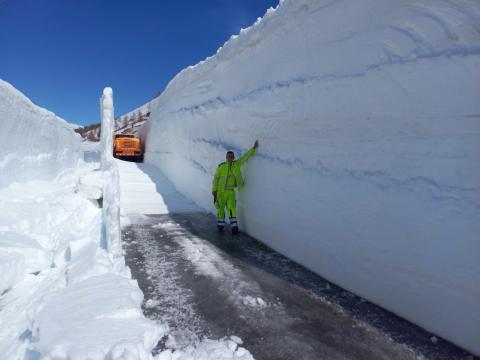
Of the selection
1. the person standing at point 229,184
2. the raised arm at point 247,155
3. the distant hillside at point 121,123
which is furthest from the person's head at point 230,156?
the distant hillside at point 121,123

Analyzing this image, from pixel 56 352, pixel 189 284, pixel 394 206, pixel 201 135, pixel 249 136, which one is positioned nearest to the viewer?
pixel 56 352

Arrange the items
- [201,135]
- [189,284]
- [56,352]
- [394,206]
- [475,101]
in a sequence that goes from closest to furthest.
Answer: [56,352], [475,101], [394,206], [189,284], [201,135]

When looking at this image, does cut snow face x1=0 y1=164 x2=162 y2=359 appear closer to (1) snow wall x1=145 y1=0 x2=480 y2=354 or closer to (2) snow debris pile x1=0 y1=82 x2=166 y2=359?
(2) snow debris pile x1=0 y1=82 x2=166 y2=359

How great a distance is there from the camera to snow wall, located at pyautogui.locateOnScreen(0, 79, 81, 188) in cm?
569

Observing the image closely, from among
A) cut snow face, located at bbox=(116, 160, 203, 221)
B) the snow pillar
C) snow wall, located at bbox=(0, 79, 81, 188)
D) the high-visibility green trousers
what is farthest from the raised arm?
the snow pillar

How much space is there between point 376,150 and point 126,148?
1384 centimetres

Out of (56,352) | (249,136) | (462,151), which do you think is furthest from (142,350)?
(249,136)

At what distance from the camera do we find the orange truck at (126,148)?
1506cm

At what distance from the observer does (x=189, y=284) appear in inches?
142

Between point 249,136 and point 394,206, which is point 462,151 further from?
point 249,136

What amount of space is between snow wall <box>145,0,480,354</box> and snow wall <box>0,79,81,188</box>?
4192 millimetres

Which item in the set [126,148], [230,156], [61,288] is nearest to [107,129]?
[230,156]

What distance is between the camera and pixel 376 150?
126 inches

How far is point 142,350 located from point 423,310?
2339 mm
